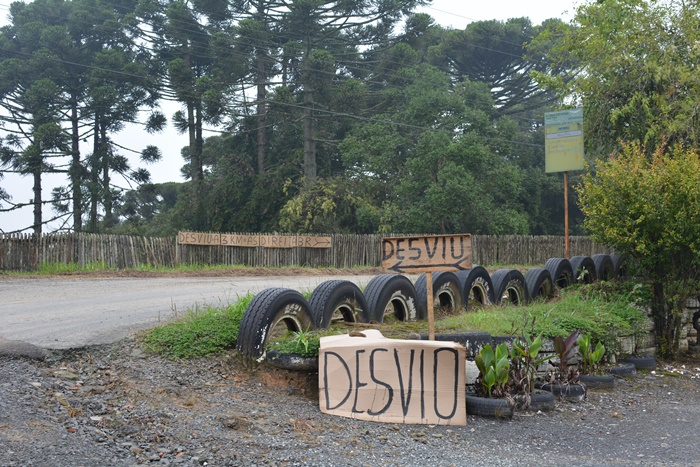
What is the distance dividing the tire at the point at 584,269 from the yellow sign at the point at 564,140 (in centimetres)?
280

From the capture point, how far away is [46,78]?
3606 cm

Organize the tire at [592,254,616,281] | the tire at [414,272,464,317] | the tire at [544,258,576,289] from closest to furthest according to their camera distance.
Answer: the tire at [414,272,464,317] → the tire at [544,258,576,289] → the tire at [592,254,616,281]

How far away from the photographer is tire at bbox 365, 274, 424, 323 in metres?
8.11

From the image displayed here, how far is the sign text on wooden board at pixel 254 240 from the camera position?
77.5 ft

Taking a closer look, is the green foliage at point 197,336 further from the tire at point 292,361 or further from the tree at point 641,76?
the tree at point 641,76

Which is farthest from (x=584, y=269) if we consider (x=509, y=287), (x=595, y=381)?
(x=595, y=381)

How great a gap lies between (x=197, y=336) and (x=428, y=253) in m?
2.34

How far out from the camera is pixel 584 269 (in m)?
12.5

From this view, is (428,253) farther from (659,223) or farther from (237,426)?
(659,223)

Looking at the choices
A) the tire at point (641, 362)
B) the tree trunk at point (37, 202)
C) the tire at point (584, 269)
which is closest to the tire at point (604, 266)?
the tire at point (584, 269)

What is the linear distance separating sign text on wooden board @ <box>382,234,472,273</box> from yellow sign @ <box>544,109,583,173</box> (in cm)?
916

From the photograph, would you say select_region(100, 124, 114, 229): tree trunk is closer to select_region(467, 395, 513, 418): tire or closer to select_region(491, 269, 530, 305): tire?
select_region(491, 269, 530, 305): tire

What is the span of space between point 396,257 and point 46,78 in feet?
112

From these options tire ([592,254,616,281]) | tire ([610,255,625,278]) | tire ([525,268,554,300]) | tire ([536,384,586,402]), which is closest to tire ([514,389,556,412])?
tire ([536,384,586,402])
